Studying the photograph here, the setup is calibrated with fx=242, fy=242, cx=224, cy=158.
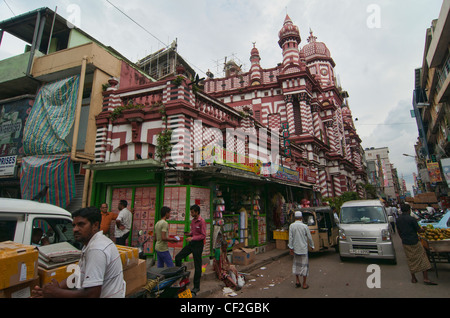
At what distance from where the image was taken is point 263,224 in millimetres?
12133

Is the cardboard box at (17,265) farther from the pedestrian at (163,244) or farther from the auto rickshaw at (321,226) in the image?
the auto rickshaw at (321,226)

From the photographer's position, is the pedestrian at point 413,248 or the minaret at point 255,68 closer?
the pedestrian at point 413,248

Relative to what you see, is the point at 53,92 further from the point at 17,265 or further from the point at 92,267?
the point at 92,267

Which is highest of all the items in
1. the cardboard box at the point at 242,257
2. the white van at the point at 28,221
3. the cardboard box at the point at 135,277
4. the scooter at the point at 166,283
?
the white van at the point at 28,221

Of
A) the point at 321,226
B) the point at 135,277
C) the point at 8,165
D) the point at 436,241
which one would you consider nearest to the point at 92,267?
the point at 135,277

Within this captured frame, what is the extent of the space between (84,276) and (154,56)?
98.9 ft

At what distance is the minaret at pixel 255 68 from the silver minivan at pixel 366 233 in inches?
827

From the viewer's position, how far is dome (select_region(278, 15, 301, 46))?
2734cm

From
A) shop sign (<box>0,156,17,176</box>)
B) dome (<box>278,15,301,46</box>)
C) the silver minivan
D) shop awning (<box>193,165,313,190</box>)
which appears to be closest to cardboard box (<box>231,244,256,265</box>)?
shop awning (<box>193,165,313,190</box>)

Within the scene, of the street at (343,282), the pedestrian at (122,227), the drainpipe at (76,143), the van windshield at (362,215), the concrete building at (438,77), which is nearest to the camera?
the street at (343,282)

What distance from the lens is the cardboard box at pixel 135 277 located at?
3400mm

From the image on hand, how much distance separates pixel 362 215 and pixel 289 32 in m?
24.4

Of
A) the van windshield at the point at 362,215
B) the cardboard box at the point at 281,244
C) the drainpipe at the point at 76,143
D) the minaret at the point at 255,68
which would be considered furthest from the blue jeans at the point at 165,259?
the minaret at the point at 255,68
